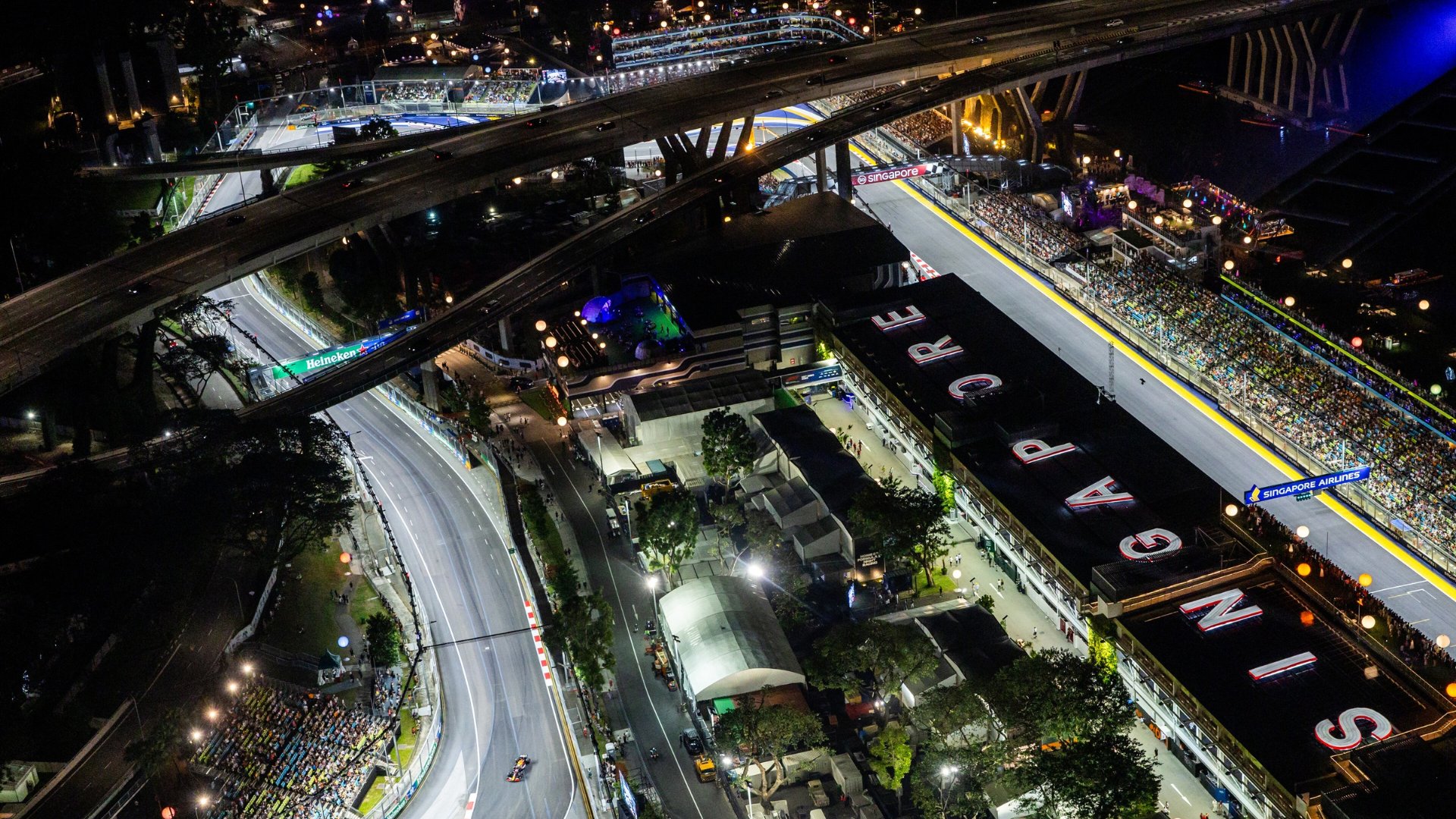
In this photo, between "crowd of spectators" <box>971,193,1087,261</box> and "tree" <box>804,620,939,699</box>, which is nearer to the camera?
"tree" <box>804,620,939,699</box>

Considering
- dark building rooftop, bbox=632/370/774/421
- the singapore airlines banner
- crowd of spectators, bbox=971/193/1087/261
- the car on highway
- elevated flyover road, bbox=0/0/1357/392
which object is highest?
elevated flyover road, bbox=0/0/1357/392

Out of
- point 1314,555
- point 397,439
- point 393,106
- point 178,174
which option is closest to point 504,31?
point 393,106

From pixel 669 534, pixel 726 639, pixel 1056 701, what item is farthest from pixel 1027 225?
pixel 1056 701

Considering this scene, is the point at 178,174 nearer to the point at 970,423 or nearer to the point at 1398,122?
the point at 970,423

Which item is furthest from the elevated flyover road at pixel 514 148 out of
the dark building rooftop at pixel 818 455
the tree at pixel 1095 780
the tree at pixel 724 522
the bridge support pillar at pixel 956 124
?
the tree at pixel 1095 780

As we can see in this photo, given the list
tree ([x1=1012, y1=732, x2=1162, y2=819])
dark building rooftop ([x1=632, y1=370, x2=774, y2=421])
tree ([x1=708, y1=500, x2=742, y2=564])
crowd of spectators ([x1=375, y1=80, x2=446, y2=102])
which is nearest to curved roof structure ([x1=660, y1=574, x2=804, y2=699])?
tree ([x1=708, y1=500, x2=742, y2=564])

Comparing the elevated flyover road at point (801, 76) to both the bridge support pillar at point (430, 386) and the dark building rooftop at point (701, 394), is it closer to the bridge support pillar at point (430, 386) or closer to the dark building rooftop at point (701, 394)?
the bridge support pillar at point (430, 386)

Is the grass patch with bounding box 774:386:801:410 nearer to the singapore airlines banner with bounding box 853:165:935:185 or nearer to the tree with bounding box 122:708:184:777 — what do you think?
the singapore airlines banner with bounding box 853:165:935:185

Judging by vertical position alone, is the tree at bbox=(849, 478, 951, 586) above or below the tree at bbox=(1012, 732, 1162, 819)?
above
